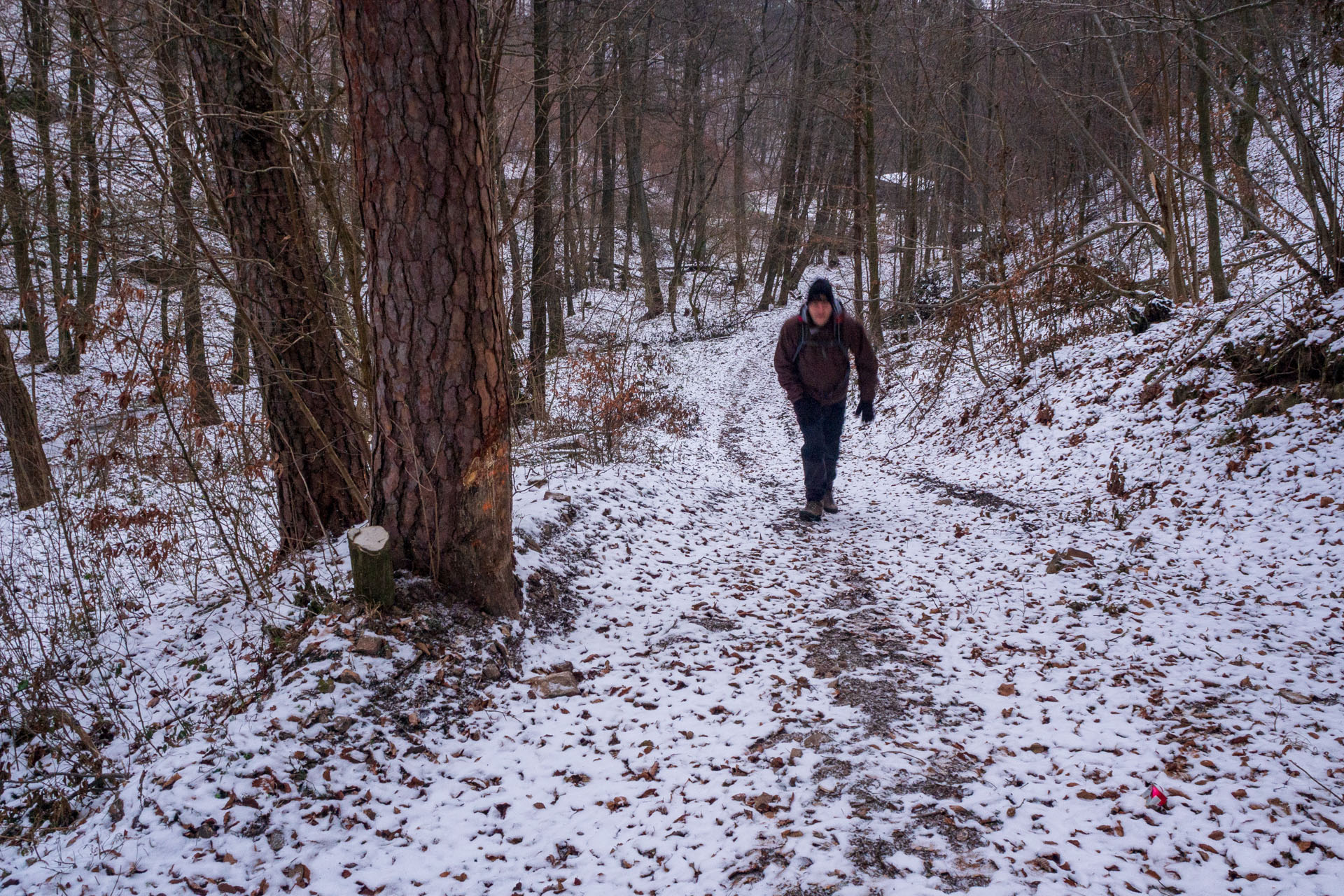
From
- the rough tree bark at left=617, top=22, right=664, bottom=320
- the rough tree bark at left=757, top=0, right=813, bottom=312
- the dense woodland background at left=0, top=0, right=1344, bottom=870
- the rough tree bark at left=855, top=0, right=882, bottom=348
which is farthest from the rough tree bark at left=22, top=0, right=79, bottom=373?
the rough tree bark at left=757, top=0, right=813, bottom=312

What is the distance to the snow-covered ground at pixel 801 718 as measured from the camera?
2443mm

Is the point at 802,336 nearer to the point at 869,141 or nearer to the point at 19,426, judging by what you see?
the point at 19,426

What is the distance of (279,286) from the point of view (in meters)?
4.66

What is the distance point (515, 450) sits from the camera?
25.6 ft

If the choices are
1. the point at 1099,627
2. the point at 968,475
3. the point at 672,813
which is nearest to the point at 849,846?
the point at 672,813

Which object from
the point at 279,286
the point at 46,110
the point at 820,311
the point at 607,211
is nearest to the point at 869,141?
the point at 820,311

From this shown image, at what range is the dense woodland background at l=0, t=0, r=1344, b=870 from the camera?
3842 millimetres

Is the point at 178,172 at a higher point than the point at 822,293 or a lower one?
higher

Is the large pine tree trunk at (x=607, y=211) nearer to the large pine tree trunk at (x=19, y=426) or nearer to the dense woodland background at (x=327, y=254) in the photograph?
the dense woodland background at (x=327, y=254)

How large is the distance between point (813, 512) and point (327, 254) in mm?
5356

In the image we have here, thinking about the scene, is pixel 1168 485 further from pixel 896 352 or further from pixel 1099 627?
pixel 896 352

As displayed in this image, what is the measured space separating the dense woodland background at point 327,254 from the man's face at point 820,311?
97.4 inches

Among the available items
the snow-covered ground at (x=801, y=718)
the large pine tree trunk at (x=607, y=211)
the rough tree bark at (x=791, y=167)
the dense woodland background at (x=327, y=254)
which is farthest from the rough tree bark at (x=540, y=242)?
the rough tree bark at (x=791, y=167)

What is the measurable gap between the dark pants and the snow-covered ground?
2.47 feet
